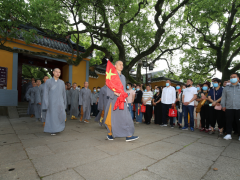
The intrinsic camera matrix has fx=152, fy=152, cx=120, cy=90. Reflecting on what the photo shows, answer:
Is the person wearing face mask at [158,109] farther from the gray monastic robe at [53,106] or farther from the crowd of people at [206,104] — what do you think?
the gray monastic robe at [53,106]

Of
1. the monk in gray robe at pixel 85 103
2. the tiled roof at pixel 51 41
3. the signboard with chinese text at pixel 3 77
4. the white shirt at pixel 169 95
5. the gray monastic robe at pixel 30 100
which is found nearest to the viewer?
the white shirt at pixel 169 95

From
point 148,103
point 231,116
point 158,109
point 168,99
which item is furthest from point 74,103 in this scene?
point 231,116

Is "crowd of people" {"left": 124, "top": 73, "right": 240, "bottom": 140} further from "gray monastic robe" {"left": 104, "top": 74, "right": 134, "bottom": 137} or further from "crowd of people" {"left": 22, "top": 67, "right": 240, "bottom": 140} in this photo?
"gray monastic robe" {"left": 104, "top": 74, "right": 134, "bottom": 137}

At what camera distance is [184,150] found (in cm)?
316

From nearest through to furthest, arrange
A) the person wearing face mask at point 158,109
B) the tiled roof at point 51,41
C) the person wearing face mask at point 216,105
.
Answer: the person wearing face mask at point 216,105
the person wearing face mask at point 158,109
the tiled roof at point 51,41

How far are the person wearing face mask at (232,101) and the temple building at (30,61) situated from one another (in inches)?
369

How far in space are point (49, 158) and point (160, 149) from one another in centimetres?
212

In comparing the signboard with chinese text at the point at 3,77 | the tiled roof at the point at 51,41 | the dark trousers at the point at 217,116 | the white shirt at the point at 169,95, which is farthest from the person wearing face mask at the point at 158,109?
the signboard with chinese text at the point at 3,77

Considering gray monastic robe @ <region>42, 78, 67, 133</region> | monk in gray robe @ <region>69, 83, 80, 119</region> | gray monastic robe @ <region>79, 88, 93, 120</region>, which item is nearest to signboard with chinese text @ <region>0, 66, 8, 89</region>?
monk in gray robe @ <region>69, 83, 80, 119</region>

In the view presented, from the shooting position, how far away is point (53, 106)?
4449 millimetres

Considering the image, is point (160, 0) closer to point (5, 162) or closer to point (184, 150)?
point (184, 150)

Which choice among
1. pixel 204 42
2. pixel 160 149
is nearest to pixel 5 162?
pixel 160 149

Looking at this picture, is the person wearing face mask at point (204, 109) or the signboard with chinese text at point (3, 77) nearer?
the person wearing face mask at point (204, 109)

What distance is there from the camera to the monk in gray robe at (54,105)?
4.34 m
